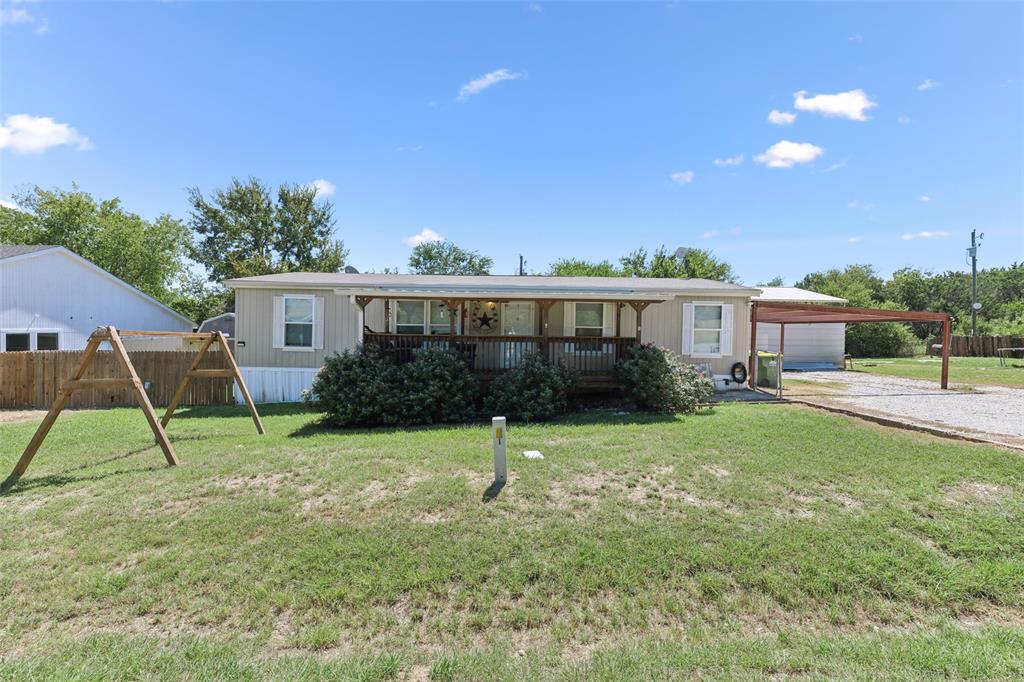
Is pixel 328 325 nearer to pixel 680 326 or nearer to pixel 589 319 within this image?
pixel 589 319

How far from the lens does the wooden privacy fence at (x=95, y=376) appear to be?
10.4m

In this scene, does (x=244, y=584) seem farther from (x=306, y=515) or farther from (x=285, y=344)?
(x=285, y=344)

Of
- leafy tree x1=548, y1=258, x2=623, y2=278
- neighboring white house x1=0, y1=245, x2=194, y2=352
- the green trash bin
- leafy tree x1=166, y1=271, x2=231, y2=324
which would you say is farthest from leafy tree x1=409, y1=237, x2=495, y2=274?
the green trash bin

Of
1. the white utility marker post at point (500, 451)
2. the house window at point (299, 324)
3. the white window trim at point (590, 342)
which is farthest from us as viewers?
the house window at point (299, 324)

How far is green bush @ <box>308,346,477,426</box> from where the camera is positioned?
25.3ft

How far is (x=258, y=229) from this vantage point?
2959 centimetres

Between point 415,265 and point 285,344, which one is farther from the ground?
point 415,265

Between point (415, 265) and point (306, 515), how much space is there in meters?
39.7

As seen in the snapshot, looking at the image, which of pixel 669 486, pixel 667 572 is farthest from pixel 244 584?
pixel 669 486

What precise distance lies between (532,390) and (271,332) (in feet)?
23.1

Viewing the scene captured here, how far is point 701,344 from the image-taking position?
1160 cm

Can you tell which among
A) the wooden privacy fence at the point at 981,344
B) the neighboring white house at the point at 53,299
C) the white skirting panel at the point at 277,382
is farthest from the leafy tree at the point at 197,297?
the wooden privacy fence at the point at 981,344

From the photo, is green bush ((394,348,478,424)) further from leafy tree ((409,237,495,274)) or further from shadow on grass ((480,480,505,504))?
leafy tree ((409,237,495,274))

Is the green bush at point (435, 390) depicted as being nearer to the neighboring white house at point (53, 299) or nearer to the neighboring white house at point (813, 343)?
the neighboring white house at point (53, 299)
